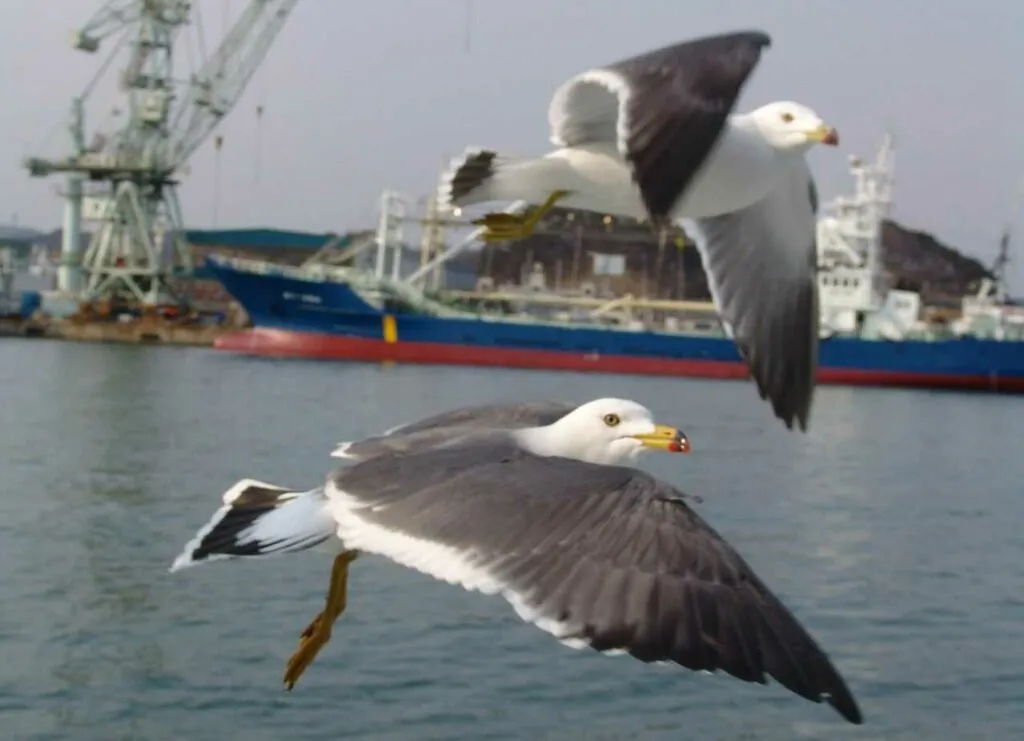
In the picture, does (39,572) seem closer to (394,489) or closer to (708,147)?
(394,489)

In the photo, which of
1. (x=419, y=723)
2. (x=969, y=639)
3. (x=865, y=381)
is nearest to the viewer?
(x=419, y=723)

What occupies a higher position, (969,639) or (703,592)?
(703,592)

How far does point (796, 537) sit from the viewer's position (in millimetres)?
16484

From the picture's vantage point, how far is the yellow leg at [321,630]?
4.45 meters

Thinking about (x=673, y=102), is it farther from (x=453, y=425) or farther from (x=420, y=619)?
(x=420, y=619)

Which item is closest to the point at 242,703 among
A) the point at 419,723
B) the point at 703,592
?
the point at 419,723

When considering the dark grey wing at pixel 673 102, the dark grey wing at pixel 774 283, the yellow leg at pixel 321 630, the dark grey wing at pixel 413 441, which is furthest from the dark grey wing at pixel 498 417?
the dark grey wing at pixel 673 102

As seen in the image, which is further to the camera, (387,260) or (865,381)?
(387,260)

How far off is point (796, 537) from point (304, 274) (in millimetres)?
39291

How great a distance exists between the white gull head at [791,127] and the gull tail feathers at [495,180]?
0.66 meters

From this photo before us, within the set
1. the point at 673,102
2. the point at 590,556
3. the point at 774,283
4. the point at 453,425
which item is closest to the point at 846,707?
the point at 590,556

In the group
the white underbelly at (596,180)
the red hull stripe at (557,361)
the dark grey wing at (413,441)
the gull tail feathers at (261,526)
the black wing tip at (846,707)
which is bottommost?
the red hull stripe at (557,361)

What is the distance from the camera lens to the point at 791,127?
498 cm

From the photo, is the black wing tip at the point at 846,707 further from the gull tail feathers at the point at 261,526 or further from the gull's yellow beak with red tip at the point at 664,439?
the gull tail feathers at the point at 261,526
